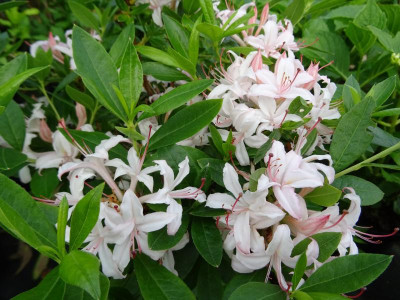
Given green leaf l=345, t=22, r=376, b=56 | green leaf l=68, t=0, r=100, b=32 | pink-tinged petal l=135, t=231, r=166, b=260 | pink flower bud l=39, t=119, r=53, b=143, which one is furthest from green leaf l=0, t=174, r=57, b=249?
green leaf l=345, t=22, r=376, b=56

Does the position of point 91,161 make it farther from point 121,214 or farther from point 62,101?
point 62,101

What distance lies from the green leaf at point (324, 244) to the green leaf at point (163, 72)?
42 cm

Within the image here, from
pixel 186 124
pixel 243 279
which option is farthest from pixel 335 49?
pixel 243 279

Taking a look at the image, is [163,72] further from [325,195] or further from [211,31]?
[325,195]

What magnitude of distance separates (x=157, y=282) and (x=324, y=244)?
28 centimetres

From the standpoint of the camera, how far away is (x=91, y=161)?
0.73 meters

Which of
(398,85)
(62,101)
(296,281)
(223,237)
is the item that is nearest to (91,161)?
(223,237)

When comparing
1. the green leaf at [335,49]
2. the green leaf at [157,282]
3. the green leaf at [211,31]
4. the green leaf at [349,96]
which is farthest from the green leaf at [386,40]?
the green leaf at [157,282]

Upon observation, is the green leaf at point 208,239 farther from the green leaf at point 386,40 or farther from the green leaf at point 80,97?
the green leaf at point 386,40

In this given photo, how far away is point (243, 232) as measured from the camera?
0.63 m

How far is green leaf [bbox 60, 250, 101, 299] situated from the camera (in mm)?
491

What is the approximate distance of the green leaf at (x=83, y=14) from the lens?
1.19 metres

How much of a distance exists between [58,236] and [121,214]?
0.10 m

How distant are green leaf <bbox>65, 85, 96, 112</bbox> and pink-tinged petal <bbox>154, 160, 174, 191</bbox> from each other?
42 cm
